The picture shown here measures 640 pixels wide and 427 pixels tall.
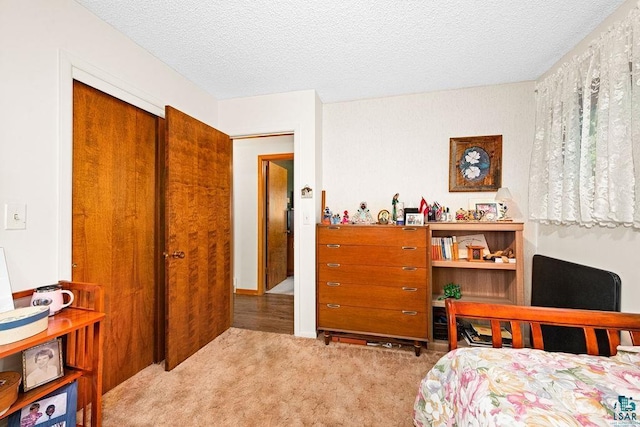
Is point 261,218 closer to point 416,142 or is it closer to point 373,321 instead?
point 373,321

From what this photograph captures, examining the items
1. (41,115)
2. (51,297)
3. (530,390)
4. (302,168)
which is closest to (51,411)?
(51,297)

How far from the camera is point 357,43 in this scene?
6.33 feet

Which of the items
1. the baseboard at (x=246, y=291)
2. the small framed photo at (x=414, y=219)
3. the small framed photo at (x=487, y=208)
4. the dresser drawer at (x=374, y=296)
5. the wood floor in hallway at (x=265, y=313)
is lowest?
the wood floor in hallway at (x=265, y=313)

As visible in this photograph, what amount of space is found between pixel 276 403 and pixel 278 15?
2461 millimetres

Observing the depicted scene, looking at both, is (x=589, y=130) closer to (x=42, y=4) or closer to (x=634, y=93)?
(x=634, y=93)

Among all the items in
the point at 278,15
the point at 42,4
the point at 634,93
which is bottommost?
the point at 634,93

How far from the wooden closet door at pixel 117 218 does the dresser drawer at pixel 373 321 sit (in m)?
1.50

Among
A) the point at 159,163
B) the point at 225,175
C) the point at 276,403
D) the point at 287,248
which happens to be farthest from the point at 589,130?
the point at 287,248

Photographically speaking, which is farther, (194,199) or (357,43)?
(194,199)

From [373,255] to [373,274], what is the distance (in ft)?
0.56

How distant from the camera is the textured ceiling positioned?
1.59 meters

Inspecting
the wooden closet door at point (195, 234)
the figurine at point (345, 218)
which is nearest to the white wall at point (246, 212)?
the wooden closet door at point (195, 234)

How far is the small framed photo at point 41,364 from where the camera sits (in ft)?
3.99

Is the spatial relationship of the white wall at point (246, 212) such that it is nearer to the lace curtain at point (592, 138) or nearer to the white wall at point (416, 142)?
the white wall at point (416, 142)
